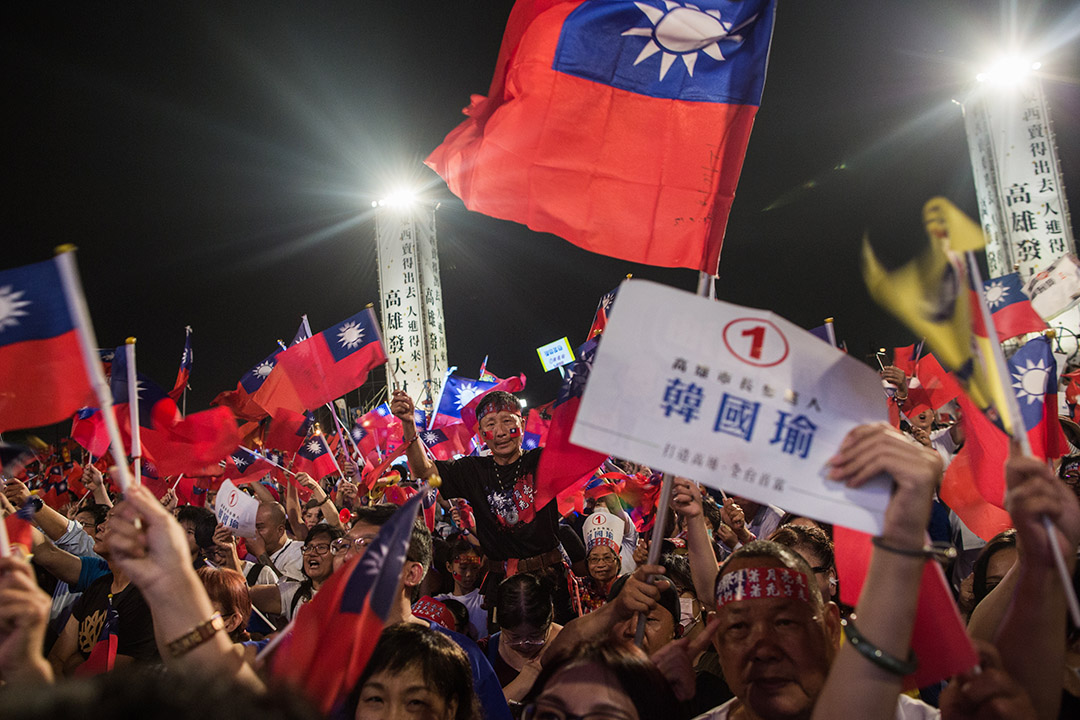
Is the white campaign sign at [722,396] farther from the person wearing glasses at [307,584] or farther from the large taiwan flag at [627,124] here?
the person wearing glasses at [307,584]

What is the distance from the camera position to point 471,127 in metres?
3.59

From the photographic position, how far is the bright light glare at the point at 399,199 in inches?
993

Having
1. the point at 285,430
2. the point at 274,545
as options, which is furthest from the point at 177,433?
the point at 285,430

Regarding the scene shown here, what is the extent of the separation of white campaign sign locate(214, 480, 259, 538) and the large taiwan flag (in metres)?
3.72

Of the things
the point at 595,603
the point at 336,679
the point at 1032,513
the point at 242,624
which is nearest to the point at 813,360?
the point at 1032,513

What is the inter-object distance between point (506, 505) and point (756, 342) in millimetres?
3178

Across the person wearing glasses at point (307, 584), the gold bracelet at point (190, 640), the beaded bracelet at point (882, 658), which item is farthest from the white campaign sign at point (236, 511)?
the beaded bracelet at point (882, 658)

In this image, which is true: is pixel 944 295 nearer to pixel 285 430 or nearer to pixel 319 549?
pixel 319 549

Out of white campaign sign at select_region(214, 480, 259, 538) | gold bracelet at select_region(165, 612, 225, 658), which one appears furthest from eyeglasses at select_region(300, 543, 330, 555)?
gold bracelet at select_region(165, 612, 225, 658)

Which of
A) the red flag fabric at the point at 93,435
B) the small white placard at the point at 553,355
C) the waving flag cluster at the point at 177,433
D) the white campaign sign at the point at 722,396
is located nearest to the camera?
the white campaign sign at the point at 722,396

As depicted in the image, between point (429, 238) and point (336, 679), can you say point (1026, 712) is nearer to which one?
point (336, 679)

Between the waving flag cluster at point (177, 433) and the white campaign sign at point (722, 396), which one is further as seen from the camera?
the waving flag cluster at point (177, 433)

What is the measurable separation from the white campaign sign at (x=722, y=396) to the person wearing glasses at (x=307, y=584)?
3238 millimetres

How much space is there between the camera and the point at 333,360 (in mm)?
6707
